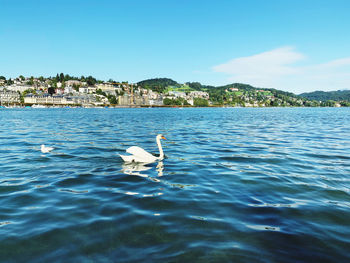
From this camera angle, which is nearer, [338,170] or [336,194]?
[336,194]

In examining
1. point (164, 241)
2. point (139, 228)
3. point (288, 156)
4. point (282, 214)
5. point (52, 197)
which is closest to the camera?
point (164, 241)

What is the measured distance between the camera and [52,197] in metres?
7.07

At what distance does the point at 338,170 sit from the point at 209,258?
8455 millimetres

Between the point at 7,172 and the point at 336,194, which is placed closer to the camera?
the point at 336,194

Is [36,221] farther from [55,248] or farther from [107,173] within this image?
[107,173]

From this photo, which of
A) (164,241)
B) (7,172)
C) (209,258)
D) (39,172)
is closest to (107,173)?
(39,172)

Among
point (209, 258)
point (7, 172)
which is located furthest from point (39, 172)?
point (209, 258)

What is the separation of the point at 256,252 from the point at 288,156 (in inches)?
378

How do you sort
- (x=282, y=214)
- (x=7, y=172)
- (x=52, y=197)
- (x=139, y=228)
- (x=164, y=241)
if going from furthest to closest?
(x=7, y=172) < (x=52, y=197) < (x=282, y=214) < (x=139, y=228) < (x=164, y=241)

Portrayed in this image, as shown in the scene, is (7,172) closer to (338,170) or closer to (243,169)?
(243,169)

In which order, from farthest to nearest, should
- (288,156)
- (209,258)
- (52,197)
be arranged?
(288,156)
(52,197)
(209,258)

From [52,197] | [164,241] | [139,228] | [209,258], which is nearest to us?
[209,258]

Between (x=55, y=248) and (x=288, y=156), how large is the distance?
1191 centimetres

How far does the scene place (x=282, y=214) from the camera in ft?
19.7
